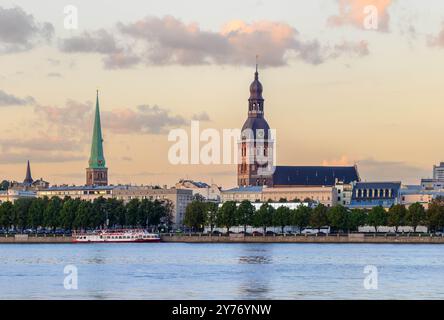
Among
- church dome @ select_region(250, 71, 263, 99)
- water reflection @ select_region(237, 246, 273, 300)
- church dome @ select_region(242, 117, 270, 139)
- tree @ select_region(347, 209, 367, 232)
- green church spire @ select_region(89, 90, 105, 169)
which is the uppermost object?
church dome @ select_region(250, 71, 263, 99)

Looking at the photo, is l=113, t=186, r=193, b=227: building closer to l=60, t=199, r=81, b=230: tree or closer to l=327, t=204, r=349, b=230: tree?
l=60, t=199, r=81, b=230: tree

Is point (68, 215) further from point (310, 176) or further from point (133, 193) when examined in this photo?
point (310, 176)

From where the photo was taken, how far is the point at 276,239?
111062mm

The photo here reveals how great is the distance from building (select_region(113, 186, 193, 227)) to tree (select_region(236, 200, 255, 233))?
25.5 metres

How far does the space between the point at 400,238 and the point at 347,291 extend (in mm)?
62921

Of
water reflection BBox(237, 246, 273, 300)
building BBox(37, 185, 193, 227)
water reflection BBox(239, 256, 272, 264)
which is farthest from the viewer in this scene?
building BBox(37, 185, 193, 227)

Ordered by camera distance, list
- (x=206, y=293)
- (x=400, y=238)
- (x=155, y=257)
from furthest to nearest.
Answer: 1. (x=400, y=238)
2. (x=155, y=257)
3. (x=206, y=293)

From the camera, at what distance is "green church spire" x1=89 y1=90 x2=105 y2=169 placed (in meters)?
148

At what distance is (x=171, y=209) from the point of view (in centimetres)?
14288

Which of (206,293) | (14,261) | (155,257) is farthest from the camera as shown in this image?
(155,257)

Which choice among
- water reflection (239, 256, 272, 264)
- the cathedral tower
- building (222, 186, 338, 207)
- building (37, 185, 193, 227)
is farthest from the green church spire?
water reflection (239, 256, 272, 264)

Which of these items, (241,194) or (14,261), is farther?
(241,194)
